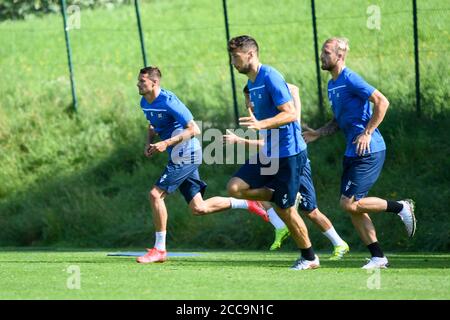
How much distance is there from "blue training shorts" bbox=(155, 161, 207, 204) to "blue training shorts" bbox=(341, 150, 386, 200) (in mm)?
2339

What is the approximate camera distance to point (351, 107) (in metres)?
11.3

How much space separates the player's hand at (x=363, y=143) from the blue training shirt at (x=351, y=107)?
9 cm

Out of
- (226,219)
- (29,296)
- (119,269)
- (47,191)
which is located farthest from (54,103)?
(29,296)

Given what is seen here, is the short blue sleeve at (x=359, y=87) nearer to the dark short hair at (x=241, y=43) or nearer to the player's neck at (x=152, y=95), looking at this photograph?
the dark short hair at (x=241, y=43)

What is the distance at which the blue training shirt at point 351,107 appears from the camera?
37.0 ft

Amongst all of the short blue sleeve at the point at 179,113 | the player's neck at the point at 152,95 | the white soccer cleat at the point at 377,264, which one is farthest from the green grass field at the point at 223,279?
the player's neck at the point at 152,95

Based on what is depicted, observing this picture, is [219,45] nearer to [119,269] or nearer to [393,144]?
[393,144]

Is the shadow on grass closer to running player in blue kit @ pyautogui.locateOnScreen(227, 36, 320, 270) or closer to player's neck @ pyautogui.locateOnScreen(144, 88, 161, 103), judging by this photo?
player's neck @ pyautogui.locateOnScreen(144, 88, 161, 103)

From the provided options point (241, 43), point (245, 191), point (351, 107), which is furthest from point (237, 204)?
point (241, 43)

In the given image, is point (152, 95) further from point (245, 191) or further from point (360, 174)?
point (360, 174)

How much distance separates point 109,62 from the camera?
25328 millimetres

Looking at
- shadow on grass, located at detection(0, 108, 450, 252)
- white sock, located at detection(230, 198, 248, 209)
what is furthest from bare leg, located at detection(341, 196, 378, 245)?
shadow on grass, located at detection(0, 108, 450, 252)

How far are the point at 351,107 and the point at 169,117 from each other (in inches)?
99.6
